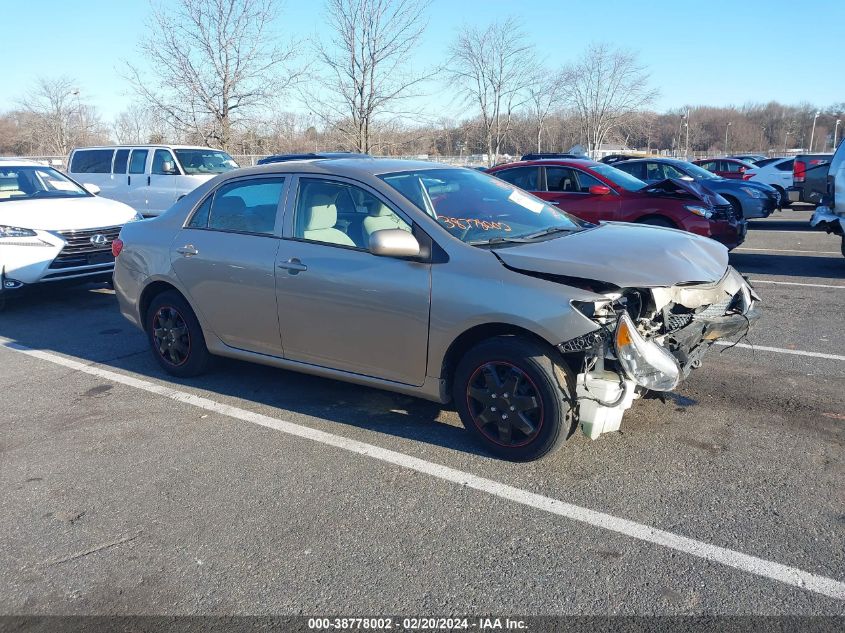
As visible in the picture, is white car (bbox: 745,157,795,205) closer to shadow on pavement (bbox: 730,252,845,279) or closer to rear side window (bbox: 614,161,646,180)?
rear side window (bbox: 614,161,646,180)

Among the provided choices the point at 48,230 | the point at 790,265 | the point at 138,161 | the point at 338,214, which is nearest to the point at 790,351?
the point at 338,214

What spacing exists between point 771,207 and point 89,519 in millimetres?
15613

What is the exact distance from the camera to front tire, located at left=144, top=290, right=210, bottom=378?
217 inches

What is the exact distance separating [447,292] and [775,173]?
800 inches

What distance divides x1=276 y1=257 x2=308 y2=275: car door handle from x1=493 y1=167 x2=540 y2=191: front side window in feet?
22.2

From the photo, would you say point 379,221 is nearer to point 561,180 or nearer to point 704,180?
point 561,180

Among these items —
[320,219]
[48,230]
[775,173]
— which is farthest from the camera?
[775,173]

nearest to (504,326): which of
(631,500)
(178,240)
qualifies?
(631,500)

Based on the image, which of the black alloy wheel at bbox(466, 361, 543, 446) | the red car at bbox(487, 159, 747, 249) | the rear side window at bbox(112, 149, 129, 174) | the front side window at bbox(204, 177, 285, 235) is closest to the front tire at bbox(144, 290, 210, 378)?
the front side window at bbox(204, 177, 285, 235)

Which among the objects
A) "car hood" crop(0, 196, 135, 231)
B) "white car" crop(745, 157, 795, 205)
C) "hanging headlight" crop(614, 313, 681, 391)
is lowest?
"hanging headlight" crop(614, 313, 681, 391)

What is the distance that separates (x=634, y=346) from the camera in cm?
370

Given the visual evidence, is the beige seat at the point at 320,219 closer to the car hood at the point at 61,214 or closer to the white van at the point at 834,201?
the car hood at the point at 61,214

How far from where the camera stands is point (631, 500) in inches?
142

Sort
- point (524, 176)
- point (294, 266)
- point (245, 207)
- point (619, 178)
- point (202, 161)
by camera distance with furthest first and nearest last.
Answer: point (202, 161), point (524, 176), point (619, 178), point (245, 207), point (294, 266)
